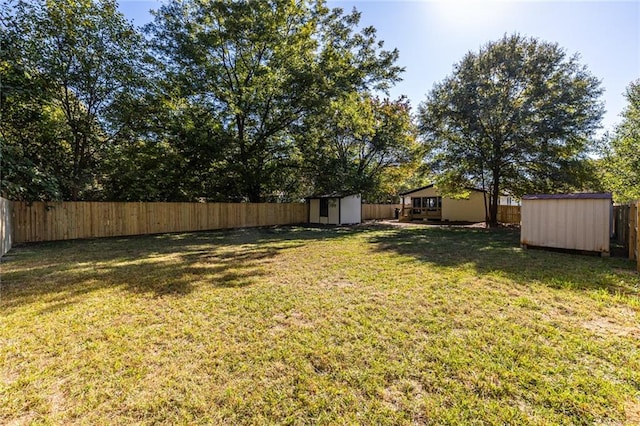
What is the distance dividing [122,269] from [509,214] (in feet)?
65.9

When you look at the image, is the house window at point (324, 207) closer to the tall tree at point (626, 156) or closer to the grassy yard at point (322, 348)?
the grassy yard at point (322, 348)

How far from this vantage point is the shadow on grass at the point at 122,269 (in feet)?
13.6

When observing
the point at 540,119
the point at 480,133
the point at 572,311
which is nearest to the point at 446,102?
the point at 480,133

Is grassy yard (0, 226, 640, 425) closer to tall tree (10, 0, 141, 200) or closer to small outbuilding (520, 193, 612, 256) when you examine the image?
small outbuilding (520, 193, 612, 256)

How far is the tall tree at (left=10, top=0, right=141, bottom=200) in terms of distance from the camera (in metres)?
9.05

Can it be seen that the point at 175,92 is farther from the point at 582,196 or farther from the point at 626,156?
the point at 626,156

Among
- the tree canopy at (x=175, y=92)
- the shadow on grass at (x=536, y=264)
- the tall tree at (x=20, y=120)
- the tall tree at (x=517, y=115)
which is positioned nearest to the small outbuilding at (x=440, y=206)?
the tall tree at (x=517, y=115)

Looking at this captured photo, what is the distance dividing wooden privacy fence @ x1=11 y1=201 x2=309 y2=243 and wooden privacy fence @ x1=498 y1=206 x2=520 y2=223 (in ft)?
48.7

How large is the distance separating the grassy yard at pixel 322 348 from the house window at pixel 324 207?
510 inches

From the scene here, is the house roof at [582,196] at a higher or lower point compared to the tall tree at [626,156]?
lower

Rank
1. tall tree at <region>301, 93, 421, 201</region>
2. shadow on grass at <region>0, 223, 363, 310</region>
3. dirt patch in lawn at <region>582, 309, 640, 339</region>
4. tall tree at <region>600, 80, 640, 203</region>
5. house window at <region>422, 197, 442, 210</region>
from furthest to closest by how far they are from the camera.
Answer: house window at <region>422, 197, 442, 210</region> → tall tree at <region>301, 93, 421, 201</region> → tall tree at <region>600, 80, 640, 203</region> → shadow on grass at <region>0, 223, 363, 310</region> → dirt patch in lawn at <region>582, 309, 640, 339</region>

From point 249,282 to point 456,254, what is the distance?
16.8 feet

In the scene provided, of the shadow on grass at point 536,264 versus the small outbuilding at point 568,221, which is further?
the small outbuilding at point 568,221

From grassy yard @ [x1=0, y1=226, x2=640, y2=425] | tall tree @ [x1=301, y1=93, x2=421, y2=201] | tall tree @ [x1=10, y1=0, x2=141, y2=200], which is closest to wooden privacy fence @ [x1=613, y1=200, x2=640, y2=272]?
grassy yard @ [x1=0, y1=226, x2=640, y2=425]
